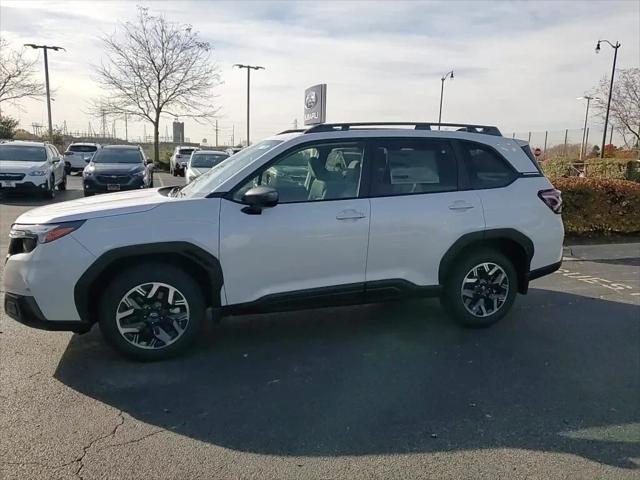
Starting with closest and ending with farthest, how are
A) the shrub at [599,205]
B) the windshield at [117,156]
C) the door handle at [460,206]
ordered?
1. the door handle at [460,206]
2. the shrub at [599,205]
3. the windshield at [117,156]

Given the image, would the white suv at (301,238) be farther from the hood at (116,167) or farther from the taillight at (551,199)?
the hood at (116,167)

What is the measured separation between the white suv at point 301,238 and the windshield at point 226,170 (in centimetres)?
2

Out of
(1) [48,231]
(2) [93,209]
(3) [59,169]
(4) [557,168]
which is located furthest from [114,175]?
(4) [557,168]

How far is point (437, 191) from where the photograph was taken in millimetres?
4562

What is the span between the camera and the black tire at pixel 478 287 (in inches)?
186

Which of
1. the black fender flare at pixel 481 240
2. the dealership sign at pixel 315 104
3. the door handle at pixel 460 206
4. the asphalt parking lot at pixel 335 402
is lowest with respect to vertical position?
the asphalt parking lot at pixel 335 402

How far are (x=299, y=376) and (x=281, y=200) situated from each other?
1.37 metres

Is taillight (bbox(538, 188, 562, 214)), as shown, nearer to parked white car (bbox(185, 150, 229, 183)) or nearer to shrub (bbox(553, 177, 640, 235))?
shrub (bbox(553, 177, 640, 235))

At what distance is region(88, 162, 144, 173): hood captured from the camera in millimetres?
13438

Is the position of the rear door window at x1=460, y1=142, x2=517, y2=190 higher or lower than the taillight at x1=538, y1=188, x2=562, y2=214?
higher

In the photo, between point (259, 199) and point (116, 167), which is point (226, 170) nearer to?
point (259, 199)

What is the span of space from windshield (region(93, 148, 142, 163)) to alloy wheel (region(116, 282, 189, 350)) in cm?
1157

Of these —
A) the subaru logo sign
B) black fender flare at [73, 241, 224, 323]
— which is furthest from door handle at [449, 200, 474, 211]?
the subaru logo sign

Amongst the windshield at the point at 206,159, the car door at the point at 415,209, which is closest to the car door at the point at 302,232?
the car door at the point at 415,209
